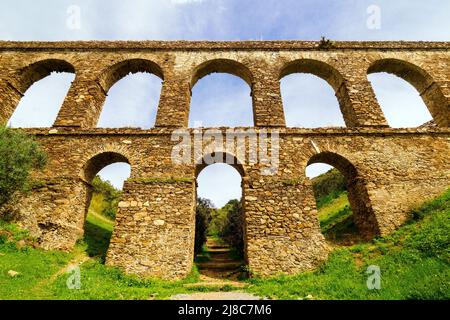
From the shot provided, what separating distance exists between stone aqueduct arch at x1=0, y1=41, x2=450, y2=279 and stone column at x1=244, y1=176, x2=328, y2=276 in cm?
3

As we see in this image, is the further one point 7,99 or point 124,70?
point 124,70

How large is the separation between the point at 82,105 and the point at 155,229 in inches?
279

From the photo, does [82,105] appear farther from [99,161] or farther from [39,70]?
[39,70]

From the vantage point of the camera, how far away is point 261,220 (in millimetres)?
9312

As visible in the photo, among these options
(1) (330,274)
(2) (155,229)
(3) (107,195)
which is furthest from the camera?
(3) (107,195)

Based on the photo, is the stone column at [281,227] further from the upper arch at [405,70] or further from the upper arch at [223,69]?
the upper arch at [405,70]

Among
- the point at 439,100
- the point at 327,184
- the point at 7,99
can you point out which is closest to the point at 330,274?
the point at 439,100

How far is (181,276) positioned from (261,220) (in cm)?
317

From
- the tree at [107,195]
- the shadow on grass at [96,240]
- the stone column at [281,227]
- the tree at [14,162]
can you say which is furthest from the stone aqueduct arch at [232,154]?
the tree at [107,195]

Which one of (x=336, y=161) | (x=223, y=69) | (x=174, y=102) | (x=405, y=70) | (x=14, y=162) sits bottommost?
(x=14, y=162)

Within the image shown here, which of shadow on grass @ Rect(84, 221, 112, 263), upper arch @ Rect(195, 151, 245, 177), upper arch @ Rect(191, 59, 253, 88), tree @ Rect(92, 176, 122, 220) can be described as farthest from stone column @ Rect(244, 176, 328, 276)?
tree @ Rect(92, 176, 122, 220)

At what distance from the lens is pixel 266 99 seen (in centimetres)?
1246

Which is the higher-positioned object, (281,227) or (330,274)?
(281,227)
